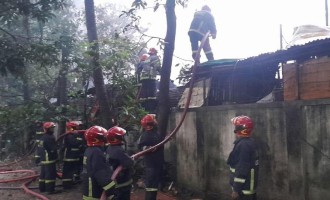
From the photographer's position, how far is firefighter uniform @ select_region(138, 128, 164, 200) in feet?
24.2

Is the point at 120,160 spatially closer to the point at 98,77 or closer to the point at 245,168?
the point at 245,168

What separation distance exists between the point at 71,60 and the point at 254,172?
6.38m

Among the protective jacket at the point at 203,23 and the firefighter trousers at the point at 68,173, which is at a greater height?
the protective jacket at the point at 203,23

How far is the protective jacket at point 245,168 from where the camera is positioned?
5.42 metres

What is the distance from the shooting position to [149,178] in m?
7.42

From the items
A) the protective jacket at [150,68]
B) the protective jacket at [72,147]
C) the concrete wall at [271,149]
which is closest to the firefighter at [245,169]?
the concrete wall at [271,149]

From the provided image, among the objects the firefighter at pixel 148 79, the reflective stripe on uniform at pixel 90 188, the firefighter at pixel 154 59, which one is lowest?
the reflective stripe on uniform at pixel 90 188

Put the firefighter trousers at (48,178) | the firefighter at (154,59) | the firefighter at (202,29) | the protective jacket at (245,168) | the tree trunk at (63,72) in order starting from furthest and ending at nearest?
the firefighter at (154,59), the firefighter trousers at (48,178), the firefighter at (202,29), the tree trunk at (63,72), the protective jacket at (245,168)

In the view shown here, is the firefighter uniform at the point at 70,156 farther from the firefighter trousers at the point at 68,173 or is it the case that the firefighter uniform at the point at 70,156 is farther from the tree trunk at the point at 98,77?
the tree trunk at the point at 98,77

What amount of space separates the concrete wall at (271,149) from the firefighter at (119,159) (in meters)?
2.20

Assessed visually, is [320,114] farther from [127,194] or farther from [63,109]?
[63,109]

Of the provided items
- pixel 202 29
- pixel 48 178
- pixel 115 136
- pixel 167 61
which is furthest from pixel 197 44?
pixel 48 178

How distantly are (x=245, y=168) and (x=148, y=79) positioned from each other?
18.0ft

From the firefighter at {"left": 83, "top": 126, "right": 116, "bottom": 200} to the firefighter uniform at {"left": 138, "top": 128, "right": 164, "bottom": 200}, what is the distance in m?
1.95
